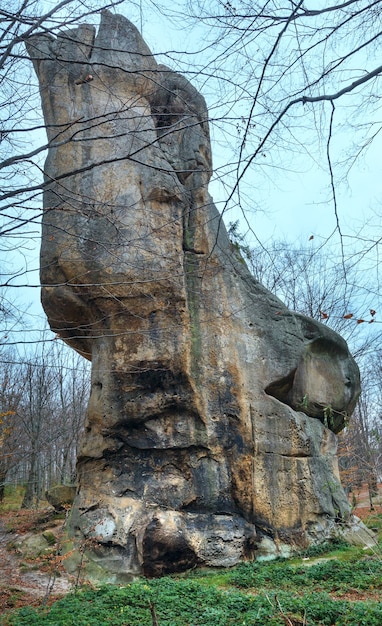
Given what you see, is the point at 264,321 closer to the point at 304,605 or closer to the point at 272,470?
the point at 272,470

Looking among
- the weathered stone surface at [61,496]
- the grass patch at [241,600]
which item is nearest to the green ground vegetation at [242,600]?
the grass patch at [241,600]

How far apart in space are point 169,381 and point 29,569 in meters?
3.95

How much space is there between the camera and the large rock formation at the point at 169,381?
9039 millimetres

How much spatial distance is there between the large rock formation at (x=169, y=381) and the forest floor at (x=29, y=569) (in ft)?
2.66

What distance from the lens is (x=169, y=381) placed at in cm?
967

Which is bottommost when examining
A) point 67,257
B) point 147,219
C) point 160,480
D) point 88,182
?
point 160,480

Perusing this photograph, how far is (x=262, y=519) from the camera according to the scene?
950 centimetres

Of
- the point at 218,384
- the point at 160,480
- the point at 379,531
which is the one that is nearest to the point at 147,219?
the point at 218,384

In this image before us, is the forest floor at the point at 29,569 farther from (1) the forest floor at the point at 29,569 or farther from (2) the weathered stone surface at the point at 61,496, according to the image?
(2) the weathered stone surface at the point at 61,496

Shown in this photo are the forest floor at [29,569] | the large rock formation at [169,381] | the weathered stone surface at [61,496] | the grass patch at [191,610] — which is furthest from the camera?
the weathered stone surface at [61,496]

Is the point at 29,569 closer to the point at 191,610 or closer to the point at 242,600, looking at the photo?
the point at 191,610

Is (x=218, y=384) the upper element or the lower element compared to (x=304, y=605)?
upper

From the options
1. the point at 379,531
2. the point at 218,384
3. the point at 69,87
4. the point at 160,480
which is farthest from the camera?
the point at 379,531

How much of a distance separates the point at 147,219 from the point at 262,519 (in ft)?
18.0
